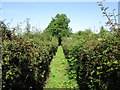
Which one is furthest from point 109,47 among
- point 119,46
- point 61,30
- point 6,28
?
point 61,30

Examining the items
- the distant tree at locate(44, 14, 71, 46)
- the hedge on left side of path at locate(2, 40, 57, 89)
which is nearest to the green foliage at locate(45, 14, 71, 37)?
the distant tree at locate(44, 14, 71, 46)

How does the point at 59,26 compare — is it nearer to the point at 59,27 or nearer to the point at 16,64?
the point at 59,27

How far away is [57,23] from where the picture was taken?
54094 millimetres

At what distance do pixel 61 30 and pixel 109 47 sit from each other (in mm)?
48995

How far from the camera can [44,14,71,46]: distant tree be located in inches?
2034

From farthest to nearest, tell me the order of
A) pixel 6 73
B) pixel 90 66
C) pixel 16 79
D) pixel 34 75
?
pixel 34 75, pixel 90 66, pixel 16 79, pixel 6 73

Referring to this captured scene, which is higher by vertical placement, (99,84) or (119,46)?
(119,46)

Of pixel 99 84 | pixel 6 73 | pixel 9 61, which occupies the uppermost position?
pixel 9 61

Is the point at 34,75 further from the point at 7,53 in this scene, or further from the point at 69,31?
the point at 69,31

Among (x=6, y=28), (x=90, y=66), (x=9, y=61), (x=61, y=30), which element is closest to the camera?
(x=9, y=61)

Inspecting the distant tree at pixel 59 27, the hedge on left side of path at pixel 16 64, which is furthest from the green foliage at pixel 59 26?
the hedge on left side of path at pixel 16 64

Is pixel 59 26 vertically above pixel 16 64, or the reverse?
pixel 59 26

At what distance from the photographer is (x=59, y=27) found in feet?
175

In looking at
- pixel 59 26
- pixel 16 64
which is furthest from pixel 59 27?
pixel 16 64
